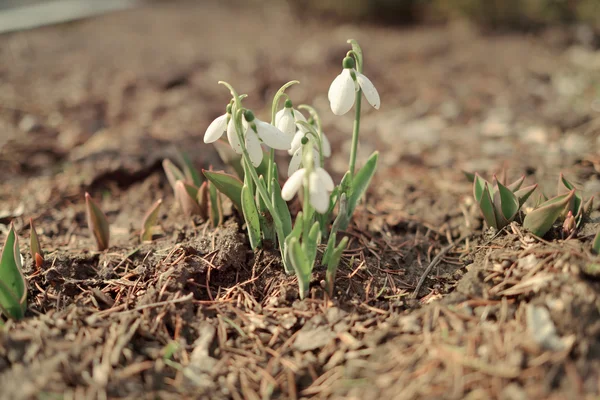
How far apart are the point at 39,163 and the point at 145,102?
110cm

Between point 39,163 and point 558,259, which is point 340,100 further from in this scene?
point 39,163

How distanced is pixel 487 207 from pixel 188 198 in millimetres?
1151

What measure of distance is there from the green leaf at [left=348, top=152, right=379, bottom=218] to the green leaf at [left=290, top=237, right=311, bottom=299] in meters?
0.39

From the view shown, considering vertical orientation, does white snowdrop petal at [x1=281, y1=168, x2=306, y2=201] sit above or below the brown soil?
above

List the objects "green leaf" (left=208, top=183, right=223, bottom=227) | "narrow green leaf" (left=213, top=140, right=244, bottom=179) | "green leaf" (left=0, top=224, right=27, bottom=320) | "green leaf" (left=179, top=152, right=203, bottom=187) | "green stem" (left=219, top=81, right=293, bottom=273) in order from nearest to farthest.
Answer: "green stem" (left=219, top=81, right=293, bottom=273), "green leaf" (left=0, top=224, right=27, bottom=320), "green leaf" (left=208, top=183, right=223, bottom=227), "narrow green leaf" (left=213, top=140, right=244, bottom=179), "green leaf" (left=179, top=152, right=203, bottom=187)

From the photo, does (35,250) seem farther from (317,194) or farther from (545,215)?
(545,215)

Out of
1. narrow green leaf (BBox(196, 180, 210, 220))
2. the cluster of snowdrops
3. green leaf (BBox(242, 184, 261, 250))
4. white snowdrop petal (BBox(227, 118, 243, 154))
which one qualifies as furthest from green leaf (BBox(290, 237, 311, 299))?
narrow green leaf (BBox(196, 180, 210, 220))

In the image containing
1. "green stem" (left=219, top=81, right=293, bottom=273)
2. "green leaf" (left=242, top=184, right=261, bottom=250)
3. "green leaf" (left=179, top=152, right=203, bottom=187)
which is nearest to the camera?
"green stem" (left=219, top=81, right=293, bottom=273)

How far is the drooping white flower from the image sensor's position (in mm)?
1416

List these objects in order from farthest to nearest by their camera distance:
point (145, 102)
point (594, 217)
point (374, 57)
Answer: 1. point (374, 57)
2. point (145, 102)
3. point (594, 217)

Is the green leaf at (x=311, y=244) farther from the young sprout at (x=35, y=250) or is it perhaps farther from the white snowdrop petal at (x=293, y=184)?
the young sprout at (x=35, y=250)

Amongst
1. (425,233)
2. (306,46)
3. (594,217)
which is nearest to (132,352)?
(425,233)

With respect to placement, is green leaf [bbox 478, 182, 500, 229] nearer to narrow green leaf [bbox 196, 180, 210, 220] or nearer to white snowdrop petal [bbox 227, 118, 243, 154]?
white snowdrop petal [bbox 227, 118, 243, 154]

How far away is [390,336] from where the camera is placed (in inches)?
60.3
